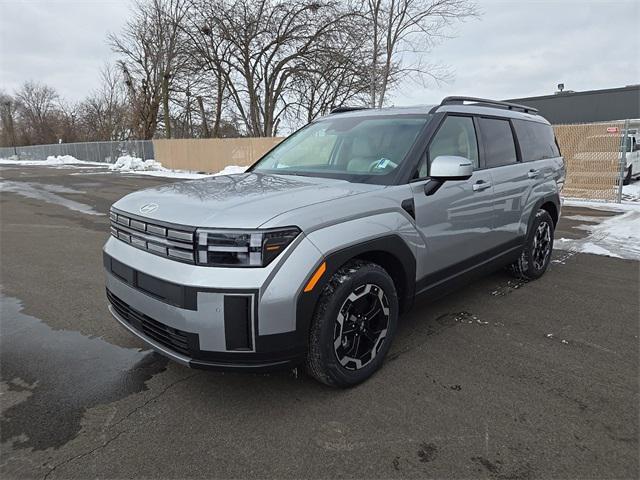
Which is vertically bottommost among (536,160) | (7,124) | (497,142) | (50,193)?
(50,193)

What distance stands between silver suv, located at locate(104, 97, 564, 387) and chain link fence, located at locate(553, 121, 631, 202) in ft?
30.9

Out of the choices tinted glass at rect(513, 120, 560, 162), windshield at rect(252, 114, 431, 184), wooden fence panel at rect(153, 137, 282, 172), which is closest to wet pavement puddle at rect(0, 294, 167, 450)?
windshield at rect(252, 114, 431, 184)

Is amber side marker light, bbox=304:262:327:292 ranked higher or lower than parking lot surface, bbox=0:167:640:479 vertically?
higher

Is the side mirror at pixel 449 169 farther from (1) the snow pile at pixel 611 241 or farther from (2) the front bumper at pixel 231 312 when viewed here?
(1) the snow pile at pixel 611 241

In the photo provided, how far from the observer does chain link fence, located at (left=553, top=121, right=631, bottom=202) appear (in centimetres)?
1133

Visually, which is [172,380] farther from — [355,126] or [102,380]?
[355,126]

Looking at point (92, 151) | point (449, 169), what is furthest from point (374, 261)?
point (92, 151)

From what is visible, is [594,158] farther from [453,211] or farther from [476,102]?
[453,211]

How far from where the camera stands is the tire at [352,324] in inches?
97.3

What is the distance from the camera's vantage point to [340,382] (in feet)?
8.67

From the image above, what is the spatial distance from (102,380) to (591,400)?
3.15 metres

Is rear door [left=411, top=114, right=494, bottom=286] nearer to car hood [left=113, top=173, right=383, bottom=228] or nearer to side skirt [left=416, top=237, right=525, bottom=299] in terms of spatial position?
side skirt [left=416, top=237, right=525, bottom=299]

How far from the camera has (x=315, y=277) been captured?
7.69 ft

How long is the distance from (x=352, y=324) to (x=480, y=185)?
1824 millimetres
